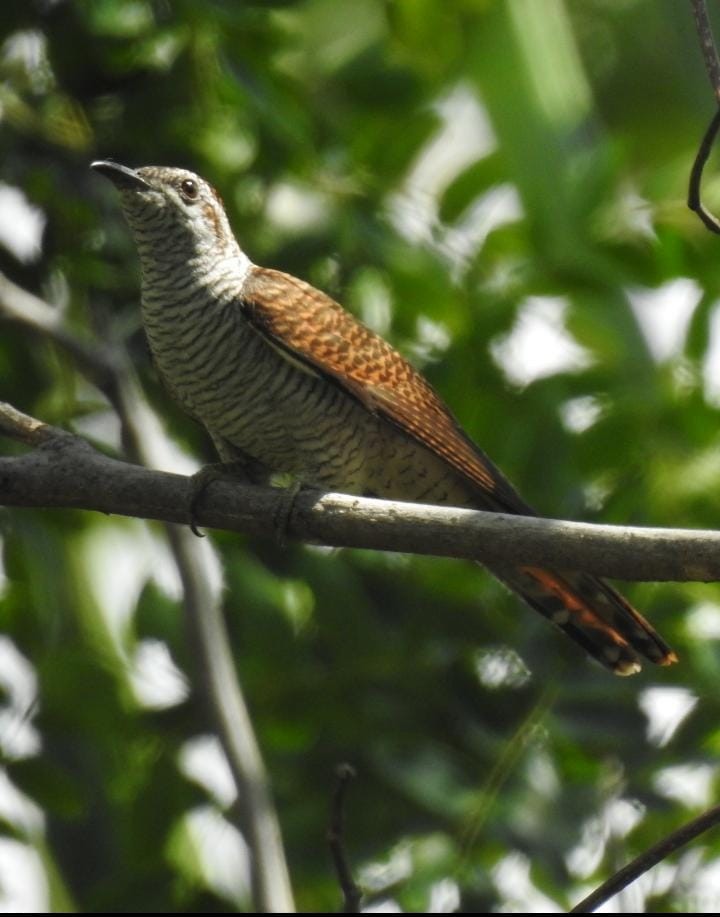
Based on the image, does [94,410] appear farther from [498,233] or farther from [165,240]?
[498,233]

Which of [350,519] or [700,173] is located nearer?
[700,173]

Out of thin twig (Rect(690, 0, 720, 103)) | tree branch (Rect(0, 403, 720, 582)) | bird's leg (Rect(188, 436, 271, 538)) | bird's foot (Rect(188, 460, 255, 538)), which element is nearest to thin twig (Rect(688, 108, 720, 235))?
thin twig (Rect(690, 0, 720, 103))

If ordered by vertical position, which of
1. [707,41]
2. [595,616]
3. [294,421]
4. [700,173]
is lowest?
[595,616]

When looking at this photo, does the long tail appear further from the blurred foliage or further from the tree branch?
the tree branch

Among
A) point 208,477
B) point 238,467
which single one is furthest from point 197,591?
point 208,477

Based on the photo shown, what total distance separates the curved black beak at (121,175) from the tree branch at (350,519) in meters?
0.71

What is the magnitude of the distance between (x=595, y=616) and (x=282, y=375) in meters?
0.97

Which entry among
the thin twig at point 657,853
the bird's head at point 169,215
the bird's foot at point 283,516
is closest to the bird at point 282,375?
the bird's head at point 169,215

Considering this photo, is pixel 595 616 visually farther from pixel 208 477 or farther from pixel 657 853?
pixel 657 853

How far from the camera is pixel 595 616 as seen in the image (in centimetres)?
375

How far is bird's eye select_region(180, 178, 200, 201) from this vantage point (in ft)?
Result: 13.1

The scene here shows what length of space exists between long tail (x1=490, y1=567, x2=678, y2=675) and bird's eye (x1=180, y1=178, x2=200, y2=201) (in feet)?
3.99

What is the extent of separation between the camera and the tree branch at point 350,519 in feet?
9.11

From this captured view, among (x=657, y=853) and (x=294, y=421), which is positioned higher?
(x=294, y=421)
